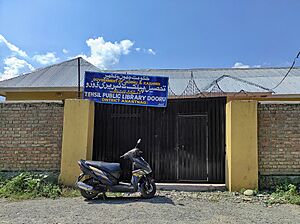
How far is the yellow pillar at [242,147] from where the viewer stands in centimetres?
670

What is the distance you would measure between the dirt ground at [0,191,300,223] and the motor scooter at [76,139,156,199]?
0.63 ft

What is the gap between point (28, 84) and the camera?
13.0 meters

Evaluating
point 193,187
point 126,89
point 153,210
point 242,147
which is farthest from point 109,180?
point 242,147

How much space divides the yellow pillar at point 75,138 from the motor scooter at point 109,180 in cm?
81

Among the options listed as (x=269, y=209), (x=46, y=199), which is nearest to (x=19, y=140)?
(x=46, y=199)

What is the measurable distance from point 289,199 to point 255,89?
6661 mm

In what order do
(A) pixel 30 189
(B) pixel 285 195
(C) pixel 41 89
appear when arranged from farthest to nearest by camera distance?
1. (C) pixel 41 89
2. (A) pixel 30 189
3. (B) pixel 285 195

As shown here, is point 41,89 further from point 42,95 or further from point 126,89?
point 126,89

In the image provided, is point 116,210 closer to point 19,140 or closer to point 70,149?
point 70,149

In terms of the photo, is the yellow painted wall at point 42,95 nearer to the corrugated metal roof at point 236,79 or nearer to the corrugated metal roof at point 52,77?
the corrugated metal roof at point 52,77

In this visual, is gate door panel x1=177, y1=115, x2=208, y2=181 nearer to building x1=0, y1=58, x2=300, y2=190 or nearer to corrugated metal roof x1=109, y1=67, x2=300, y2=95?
building x1=0, y1=58, x2=300, y2=190

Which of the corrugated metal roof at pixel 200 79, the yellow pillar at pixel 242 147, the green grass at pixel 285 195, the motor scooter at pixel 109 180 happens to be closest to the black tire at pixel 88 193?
the motor scooter at pixel 109 180

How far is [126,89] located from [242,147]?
3248 mm

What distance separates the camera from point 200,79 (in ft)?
49.4
